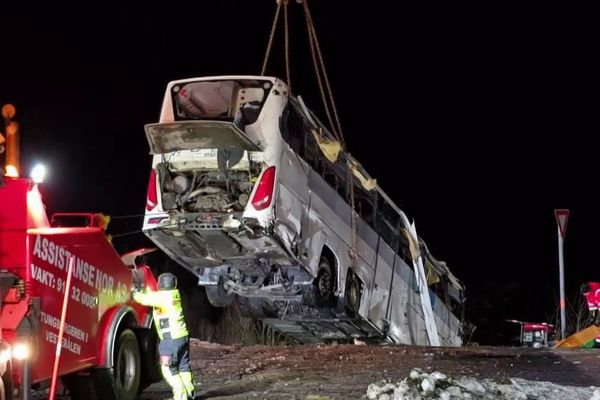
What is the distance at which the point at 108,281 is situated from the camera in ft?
25.5

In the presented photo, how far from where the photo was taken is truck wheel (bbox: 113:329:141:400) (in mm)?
7797

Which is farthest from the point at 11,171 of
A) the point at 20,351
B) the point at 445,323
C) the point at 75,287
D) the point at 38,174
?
the point at 445,323

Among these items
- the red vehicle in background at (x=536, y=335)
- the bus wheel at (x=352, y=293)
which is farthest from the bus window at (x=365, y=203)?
the red vehicle in background at (x=536, y=335)

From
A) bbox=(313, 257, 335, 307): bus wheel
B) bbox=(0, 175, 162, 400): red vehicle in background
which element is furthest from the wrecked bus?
bbox=(0, 175, 162, 400): red vehicle in background

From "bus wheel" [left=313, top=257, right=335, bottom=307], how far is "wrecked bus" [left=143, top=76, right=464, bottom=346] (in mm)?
17

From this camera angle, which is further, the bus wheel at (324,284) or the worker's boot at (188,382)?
the bus wheel at (324,284)

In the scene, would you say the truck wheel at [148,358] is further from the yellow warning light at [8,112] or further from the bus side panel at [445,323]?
the bus side panel at [445,323]

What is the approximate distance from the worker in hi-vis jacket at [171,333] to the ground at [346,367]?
53 cm

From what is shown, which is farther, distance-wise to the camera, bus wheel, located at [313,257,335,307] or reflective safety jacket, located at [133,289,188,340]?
bus wheel, located at [313,257,335,307]

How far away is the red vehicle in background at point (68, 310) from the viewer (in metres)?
6.07

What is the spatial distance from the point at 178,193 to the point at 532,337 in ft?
23.7

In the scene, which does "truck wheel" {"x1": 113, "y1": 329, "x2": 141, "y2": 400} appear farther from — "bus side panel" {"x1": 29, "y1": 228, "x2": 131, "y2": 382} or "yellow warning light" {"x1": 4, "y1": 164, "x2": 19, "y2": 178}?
"yellow warning light" {"x1": 4, "y1": 164, "x2": 19, "y2": 178}

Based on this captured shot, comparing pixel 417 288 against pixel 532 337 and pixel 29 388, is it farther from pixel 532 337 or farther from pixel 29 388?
pixel 29 388

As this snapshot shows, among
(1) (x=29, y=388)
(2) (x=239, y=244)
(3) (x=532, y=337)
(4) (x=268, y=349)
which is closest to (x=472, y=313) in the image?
(3) (x=532, y=337)
